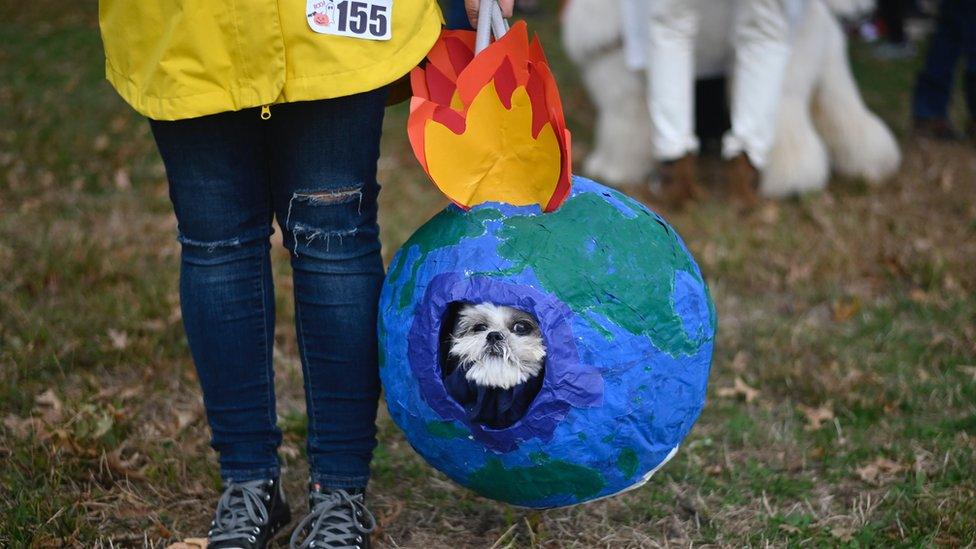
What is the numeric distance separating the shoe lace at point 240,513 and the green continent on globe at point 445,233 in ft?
1.96

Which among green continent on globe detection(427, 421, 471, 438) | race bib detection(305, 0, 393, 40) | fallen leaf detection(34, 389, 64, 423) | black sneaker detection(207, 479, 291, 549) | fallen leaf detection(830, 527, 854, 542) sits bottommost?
fallen leaf detection(34, 389, 64, 423)

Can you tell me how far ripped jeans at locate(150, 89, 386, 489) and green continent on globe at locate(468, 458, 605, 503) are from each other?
1.15 ft

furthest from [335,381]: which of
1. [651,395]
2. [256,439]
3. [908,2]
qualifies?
[908,2]

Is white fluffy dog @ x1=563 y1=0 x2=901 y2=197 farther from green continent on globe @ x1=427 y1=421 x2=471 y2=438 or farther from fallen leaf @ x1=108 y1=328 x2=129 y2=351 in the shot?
green continent on globe @ x1=427 y1=421 x2=471 y2=438

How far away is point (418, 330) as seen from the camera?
1937mm

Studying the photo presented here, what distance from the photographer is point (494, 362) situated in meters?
1.86

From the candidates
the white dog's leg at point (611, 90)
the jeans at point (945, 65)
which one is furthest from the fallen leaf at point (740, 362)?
the jeans at point (945, 65)

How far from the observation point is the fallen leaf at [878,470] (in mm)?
2652

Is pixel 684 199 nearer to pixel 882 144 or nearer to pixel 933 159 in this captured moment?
pixel 882 144

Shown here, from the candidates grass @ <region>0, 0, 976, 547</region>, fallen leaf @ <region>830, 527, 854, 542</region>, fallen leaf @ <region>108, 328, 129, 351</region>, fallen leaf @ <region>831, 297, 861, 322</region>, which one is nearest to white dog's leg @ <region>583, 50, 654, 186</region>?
grass @ <region>0, 0, 976, 547</region>

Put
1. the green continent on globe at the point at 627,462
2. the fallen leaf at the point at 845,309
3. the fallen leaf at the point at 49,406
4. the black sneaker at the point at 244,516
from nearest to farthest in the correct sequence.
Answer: the green continent on globe at the point at 627,462 → the black sneaker at the point at 244,516 → the fallen leaf at the point at 49,406 → the fallen leaf at the point at 845,309

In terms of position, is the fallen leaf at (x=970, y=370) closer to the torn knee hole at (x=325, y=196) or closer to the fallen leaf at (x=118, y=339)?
the torn knee hole at (x=325, y=196)

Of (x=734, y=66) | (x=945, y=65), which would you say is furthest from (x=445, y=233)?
(x=945, y=65)

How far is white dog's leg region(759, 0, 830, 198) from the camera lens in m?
5.00
